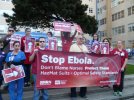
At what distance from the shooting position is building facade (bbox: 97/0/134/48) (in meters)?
60.6

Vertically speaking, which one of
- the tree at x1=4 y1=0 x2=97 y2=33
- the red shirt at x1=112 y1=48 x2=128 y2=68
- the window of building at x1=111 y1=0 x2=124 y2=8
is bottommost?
the red shirt at x1=112 y1=48 x2=128 y2=68

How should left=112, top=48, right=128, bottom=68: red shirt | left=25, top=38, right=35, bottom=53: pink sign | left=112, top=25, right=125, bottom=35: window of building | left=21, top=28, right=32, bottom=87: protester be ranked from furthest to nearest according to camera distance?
left=112, top=25, right=125, bottom=35: window of building, left=112, top=48, right=128, bottom=68: red shirt, left=21, top=28, right=32, bottom=87: protester, left=25, top=38, right=35, bottom=53: pink sign

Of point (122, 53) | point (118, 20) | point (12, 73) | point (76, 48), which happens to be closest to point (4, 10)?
point (118, 20)

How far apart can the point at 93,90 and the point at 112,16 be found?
6066 centimetres

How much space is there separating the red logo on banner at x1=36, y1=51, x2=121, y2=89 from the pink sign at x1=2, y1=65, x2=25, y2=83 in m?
0.79

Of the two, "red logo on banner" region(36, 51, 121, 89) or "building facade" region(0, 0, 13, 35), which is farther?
"building facade" region(0, 0, 13, 35)

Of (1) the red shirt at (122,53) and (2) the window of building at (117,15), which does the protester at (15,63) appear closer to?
(1) the red shirt at (122,53)

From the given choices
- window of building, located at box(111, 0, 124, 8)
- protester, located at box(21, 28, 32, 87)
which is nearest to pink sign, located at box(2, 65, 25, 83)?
protester, located at box(21, 28, 32, 87)

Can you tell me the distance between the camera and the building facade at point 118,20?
60.6m

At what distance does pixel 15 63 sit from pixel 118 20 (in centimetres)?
6064

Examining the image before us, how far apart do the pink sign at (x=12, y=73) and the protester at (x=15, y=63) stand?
101 mm

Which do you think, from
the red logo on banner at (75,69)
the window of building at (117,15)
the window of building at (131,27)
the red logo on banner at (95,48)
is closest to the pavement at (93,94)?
the red logo on banner at (75,69)

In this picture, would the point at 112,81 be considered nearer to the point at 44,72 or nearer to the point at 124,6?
the point at 44,72

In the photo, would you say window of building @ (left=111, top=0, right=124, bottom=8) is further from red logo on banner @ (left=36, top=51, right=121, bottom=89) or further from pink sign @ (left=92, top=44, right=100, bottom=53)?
red logo on banner @ (left=36, top=51, right=121, bottom=89)
